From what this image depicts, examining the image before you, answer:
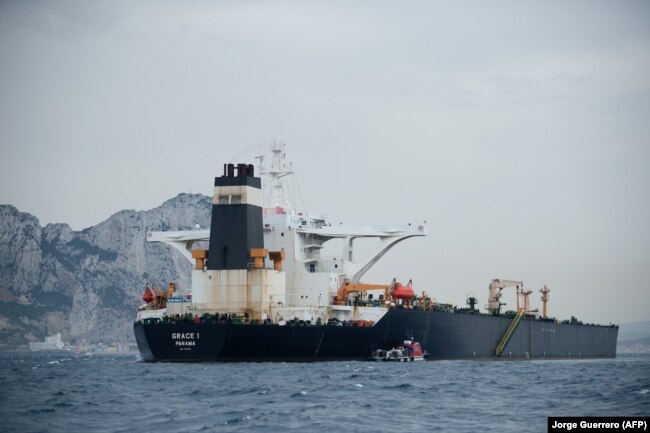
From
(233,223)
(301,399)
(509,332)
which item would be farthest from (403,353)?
(301,399)

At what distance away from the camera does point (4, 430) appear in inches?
1393

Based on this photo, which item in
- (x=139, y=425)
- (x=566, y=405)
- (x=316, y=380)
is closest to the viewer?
(x=139, y=425)

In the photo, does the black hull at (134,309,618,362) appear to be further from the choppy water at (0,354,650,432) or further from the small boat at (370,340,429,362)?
the choppy water at (0,354,650,432)

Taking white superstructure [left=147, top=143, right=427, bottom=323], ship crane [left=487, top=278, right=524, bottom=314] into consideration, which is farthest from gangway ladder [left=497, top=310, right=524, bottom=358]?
white superstructure [left=147, top=143, right=427, bottom=323]

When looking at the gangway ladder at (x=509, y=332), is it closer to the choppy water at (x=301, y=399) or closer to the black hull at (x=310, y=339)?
the black hull at (x=310, y=339)

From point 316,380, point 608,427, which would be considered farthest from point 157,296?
point 608,427

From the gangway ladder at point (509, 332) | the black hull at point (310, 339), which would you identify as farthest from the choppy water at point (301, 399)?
the gangway ladder at point (509, 332)

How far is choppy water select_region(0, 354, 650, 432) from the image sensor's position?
36938 millimetres

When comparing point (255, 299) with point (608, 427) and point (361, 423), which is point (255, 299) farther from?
point (608, 427)

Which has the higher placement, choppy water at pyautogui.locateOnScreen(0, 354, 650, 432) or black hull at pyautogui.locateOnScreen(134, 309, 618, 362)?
black hull at pyautogui.locateOnScreen(134, 309, 618, 362)

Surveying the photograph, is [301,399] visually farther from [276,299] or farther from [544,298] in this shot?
[544,298]

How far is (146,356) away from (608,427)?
3883 cm

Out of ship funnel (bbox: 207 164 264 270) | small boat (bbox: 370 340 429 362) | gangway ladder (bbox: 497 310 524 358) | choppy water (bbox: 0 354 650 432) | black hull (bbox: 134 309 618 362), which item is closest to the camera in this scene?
choppy water (bbox: 0 354 650 432)

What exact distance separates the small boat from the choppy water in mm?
8424
